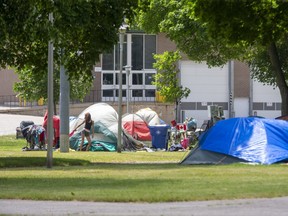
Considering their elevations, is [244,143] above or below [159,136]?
above

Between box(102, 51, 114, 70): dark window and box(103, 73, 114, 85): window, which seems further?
box(103, 73, 114, 85): window

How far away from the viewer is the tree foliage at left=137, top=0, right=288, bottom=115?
26406mm

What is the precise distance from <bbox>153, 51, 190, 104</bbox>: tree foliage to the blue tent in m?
31.2

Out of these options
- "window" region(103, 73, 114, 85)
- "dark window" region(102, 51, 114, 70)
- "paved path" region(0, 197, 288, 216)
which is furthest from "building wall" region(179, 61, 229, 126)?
"paved path" region(0, 197, 288, 216)

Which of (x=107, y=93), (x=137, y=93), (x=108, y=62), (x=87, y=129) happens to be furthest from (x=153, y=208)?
(x=108, y=62)

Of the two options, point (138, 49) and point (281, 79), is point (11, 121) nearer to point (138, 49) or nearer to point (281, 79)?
point (138, 49)

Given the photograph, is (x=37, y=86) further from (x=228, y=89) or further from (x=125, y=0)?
(x=125, y=0)

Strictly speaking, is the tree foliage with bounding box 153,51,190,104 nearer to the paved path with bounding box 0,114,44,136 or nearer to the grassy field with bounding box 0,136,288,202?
the paved path with bounding box 0,114,44,136

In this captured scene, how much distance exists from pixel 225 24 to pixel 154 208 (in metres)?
15.5

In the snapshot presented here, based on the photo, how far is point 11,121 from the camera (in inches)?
2271

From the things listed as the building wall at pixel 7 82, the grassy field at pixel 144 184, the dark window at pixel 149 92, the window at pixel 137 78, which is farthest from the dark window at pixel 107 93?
the grassy field at pixel 144 184

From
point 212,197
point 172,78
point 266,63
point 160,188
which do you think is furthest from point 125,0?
point 172,78

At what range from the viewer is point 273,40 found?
92.3 feet

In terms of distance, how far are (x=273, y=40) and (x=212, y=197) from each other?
51.1ft
